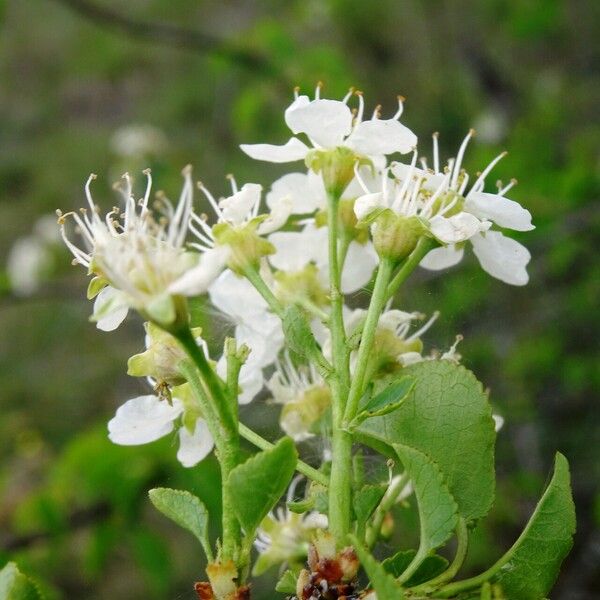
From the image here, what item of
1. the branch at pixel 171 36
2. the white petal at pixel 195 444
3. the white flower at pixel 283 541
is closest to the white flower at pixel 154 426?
the white petal at pixel 195 444

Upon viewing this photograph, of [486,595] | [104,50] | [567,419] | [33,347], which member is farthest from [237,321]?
[104,50]

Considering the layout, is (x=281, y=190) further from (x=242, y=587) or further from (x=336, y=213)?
(x=242, y=587)

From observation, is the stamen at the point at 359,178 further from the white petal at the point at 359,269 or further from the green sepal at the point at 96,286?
the green sepal at the point at 96,286

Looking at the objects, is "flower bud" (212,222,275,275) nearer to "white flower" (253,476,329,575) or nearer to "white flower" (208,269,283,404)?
"white flower" (208,269,283,404)

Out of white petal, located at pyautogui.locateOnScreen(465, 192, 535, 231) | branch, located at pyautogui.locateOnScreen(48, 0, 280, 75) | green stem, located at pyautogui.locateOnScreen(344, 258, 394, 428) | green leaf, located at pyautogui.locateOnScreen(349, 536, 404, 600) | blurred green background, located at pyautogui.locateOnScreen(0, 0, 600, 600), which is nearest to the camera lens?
green leaf, located at pyautogui.locateOnScreen(349, 536, 404, 600)

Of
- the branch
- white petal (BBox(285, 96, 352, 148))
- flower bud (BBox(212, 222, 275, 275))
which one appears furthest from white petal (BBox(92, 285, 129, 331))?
the branch

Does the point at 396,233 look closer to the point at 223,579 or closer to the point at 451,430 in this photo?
the point at 451,430
